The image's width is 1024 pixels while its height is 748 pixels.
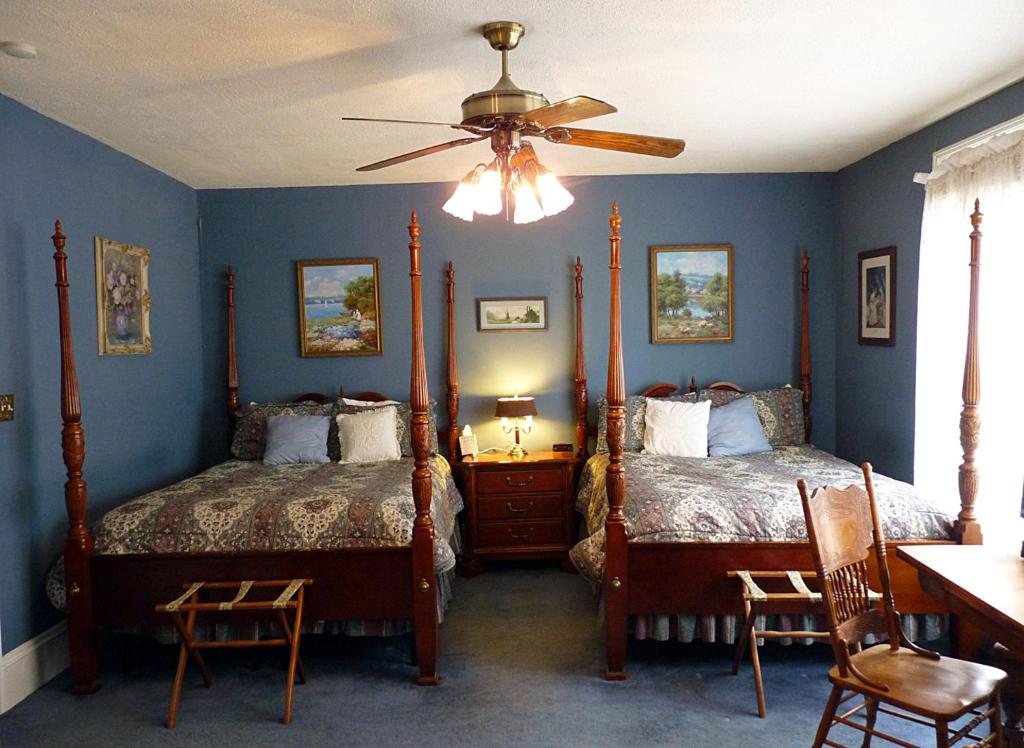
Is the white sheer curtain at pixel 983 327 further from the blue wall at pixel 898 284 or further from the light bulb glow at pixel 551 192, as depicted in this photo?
the light bulb glow at pixel 551 192

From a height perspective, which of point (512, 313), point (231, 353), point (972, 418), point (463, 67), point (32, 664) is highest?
point (463, 67)

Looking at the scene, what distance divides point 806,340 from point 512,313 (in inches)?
75.5

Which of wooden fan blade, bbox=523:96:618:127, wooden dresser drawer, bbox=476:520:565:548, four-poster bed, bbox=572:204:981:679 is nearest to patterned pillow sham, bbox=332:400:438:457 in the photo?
wooden dresser drawer, bbox=476:520:565:548

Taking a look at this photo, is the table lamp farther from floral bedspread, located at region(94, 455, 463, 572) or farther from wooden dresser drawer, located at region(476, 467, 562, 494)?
floral bedspread, located at region(94, 455, 463, 572)

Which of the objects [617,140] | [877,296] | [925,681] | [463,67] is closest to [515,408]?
[877,296]

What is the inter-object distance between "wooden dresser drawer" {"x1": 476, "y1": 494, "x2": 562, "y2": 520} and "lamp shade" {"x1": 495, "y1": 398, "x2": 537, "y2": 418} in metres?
0.50

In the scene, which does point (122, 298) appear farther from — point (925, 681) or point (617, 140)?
Result: point (925, 681)

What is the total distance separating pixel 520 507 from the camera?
15.3 ft

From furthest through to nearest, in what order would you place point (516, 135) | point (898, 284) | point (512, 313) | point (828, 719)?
1. point (512, 313)
2. point (898, 284)
3. point (516, 135)
4. point (828, 719)

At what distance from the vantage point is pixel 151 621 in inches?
126

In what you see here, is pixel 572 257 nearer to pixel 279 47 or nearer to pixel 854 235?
pixel 854 235

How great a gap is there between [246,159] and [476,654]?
2.93 meters

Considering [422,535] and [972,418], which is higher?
[972,418]

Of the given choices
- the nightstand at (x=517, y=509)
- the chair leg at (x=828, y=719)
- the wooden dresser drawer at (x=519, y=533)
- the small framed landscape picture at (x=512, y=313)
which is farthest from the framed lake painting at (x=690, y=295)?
the chair leg at (x=828, y=719)
